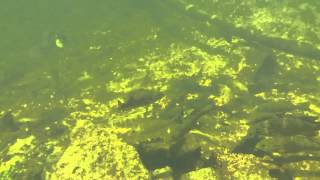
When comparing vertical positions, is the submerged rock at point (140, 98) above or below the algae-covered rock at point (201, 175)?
above

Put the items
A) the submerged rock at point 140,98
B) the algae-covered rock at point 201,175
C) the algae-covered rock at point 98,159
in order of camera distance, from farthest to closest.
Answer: the submerged rock at point 140,98
the algae-covered rock at point 98,159
the algae-covered rock at point 201,175

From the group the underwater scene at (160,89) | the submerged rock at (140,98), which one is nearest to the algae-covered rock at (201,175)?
the underwater scene at (160,89)

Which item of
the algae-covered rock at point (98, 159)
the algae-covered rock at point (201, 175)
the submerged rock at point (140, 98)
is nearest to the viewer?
the algae-covered rock at point (201, 175)

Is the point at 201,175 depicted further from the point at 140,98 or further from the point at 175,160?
the point at 140,98

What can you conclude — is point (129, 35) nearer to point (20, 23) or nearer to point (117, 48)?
point (117, 48)

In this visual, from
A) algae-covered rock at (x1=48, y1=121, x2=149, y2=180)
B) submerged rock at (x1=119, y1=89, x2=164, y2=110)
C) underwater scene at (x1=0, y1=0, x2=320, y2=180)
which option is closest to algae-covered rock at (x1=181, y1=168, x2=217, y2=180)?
underwater scene at (x1=0, y1=0, x2=320, y2=180)

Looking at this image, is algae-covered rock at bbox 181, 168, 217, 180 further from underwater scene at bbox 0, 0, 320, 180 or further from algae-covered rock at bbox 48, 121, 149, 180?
algae-covered rock at bbox 48, 121, 149, 180

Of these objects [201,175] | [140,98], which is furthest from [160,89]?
[201,175]

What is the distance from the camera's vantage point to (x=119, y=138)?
3906 mm

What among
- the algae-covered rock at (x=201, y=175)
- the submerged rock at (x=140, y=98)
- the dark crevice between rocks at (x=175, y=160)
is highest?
the submerged rock at (x=140, y=98)

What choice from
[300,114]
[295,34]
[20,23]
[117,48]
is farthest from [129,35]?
[300,114]

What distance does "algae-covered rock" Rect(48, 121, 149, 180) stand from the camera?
3576 mm

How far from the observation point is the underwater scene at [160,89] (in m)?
3.62

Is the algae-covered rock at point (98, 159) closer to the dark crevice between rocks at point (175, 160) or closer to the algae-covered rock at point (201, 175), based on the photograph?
the dark crevice between rocks at point (175, 160)
